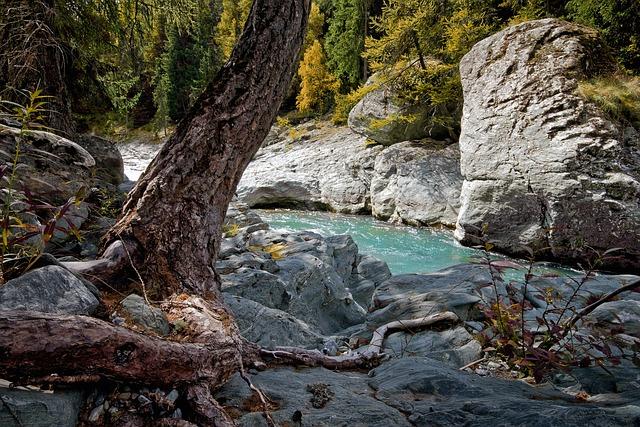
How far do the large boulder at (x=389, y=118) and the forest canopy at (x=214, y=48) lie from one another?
398 mm

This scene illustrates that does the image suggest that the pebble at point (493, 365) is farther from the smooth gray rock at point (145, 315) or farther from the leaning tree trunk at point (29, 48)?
the leaning tree trunk at point (29, 48)

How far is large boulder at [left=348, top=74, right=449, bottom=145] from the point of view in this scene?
59.4 feet

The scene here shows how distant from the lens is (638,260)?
30.5 ft

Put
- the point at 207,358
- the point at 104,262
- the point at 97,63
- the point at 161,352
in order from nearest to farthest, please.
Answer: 1. the point at 161,352
2. the point at 207,358
3. the point at 104,262
4. the point at 97,63

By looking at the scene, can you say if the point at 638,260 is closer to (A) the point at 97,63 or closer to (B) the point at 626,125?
(B) the point at 626,125

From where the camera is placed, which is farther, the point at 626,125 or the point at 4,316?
the point at 626,125

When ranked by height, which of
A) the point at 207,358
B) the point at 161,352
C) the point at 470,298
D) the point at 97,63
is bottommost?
the point at 470,298

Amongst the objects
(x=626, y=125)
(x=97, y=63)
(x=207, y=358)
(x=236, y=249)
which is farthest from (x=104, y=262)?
(x=626, y=125)

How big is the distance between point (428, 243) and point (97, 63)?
32.2 feet

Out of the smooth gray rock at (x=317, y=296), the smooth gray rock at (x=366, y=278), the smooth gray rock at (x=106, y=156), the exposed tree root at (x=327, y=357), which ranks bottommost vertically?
the smooth gray rock at (x=366, y=278)

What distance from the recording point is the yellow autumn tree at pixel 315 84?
2919cm

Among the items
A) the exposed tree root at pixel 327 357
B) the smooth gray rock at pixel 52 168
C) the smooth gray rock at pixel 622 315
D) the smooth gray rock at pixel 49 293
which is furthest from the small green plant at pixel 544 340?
the smooth gray rock at pixel 52 168

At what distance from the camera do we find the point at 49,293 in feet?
6.03

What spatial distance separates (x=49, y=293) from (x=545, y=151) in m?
11.4
